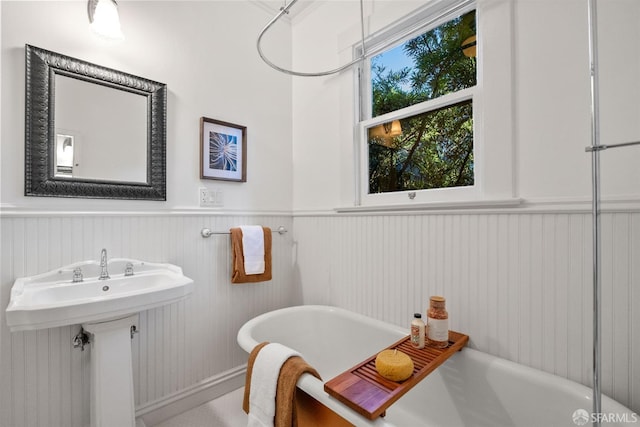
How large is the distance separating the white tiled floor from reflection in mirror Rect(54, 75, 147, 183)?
1392 millimetres

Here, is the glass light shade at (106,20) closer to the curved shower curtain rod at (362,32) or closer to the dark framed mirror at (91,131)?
the dark framed mirror at (91,131)

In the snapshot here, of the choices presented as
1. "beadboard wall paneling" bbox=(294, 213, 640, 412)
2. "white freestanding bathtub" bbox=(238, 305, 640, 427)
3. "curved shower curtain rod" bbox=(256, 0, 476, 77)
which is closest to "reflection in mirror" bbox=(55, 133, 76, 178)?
"curved shower curtain rod" bbox=(256, 0, 476, 77)

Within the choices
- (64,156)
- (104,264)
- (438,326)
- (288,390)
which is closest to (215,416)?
(288,390)

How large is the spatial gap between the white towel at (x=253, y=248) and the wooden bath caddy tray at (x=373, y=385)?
1.01 metres

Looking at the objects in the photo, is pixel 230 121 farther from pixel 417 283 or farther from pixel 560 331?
pixel 560 331

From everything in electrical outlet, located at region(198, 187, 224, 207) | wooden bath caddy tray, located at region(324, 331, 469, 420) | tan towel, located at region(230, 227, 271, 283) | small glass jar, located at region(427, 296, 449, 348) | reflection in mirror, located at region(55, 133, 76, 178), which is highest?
reflection in mirror, located at region(55, 133, 76, 178)

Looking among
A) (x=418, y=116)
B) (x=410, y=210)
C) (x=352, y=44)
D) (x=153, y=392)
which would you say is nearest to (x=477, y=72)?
(x=418, y=116)

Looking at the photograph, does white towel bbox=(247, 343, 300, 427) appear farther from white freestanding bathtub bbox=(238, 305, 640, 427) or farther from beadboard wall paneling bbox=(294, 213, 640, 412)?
beadboard wall paneling bbox=(294, 213, 640, 412)

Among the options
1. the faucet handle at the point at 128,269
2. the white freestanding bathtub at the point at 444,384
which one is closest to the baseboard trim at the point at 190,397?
the white freestanding bathtub at the point at 444,384

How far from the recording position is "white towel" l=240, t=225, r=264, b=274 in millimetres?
1843

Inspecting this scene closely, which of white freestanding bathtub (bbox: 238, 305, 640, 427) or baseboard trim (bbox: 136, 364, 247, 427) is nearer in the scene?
white freestanding bathtub (bbox: 238, 305, 640, 427)

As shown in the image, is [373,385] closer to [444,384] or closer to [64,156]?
[444,384]

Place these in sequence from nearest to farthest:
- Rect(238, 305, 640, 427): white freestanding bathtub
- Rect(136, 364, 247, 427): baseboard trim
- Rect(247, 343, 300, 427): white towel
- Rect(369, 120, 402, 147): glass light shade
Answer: Rect(238, 305, 640, 427): white freestanding bathtub, Rect(247, 343, 300, 427): white towel, Rect(136, 364, 247, 427): baseboard trim, Rect(369, 120, 402, 147): glass light shade

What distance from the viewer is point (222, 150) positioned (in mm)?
1862
